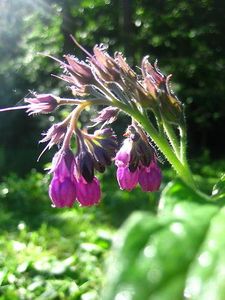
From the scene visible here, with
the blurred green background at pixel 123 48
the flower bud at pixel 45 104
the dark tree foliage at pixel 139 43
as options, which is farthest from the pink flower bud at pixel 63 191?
the dark tree foliage at pixel 139 43

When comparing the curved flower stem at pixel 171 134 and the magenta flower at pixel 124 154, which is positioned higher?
the curved flower stem at pixel 171 134

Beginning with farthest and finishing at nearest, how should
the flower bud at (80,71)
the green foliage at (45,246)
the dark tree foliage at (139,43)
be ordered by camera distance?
the dark tree foliage at (139,43) < the green foliage at (45,246) < the flower bud at (80,71)

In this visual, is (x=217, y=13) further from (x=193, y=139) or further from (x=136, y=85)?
(x=136, y=85)

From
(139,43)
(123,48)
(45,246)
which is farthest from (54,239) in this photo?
(139,43)

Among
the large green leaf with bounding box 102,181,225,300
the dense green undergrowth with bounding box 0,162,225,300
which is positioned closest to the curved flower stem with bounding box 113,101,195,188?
the large green leaf with bounding box 102,181,225,300

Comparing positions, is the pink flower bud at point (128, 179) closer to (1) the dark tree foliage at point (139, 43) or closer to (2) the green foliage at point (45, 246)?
(2) the green foliage at point (45, 246)

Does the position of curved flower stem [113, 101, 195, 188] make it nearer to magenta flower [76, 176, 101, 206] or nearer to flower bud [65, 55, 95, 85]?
flower bud [65, 55, 95, 85]
